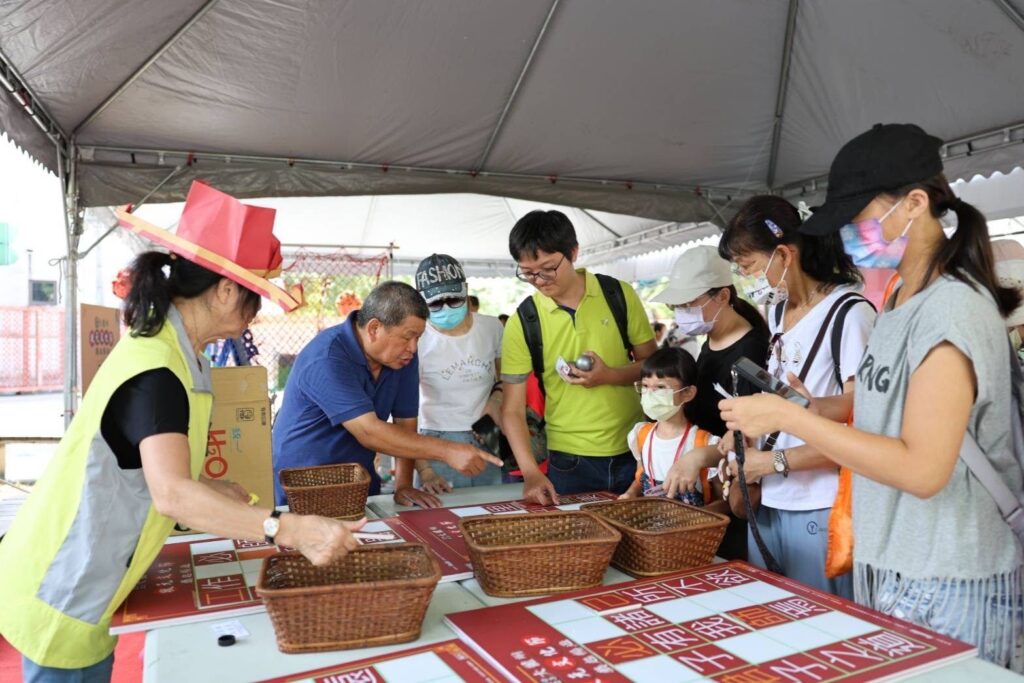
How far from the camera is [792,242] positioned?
188cm

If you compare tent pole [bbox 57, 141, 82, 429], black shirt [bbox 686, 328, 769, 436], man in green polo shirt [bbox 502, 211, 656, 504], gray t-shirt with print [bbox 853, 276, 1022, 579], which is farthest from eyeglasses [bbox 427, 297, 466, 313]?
tent pole [bbox 57, 141, 82, 429]

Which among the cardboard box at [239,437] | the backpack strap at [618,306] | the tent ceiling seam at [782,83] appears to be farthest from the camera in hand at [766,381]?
the tent ceiling seam at [782,83]

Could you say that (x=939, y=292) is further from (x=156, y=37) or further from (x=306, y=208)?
(x=306, y=208)

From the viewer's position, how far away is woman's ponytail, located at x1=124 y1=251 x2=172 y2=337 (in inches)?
56.5

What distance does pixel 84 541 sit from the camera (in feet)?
4.54

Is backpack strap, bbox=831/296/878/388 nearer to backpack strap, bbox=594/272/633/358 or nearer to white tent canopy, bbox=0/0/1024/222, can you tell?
backpack strap, bbox=594/272/633/358

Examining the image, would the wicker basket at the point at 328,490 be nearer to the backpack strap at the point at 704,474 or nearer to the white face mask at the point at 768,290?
the backpack strap at the point at 704,474

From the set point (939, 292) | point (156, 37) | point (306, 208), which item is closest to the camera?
point (939, 292)

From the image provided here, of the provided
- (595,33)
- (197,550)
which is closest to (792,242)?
(197,550)

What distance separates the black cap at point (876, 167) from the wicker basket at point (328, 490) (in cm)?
141

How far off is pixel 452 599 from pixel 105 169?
11.3ft

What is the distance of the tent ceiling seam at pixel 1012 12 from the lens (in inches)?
119

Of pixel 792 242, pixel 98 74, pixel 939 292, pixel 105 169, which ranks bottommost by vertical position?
pixel 939 292

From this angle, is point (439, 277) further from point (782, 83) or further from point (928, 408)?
point (782, 83)
